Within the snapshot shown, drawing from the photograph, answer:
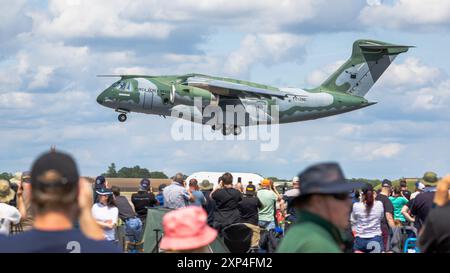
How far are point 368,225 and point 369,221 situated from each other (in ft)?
0.24

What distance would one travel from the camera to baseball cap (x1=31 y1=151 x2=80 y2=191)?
438cm

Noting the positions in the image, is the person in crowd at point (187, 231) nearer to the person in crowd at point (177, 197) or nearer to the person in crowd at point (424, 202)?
the person in crowd at point (424, 202)

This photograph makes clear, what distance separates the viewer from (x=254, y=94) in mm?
52188

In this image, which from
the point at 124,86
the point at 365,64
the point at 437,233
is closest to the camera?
the point at 437,233

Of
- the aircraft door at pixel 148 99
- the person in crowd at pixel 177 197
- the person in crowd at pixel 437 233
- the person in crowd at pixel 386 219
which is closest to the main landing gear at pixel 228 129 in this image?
the aircraft door at pixel 148 99

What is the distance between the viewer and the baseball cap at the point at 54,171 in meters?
4.38

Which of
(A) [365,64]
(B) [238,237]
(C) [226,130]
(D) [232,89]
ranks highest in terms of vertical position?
(A) [365,64]

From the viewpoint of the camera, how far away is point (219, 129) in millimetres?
51188

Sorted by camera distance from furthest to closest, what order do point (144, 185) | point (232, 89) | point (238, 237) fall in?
1. point (232, 89)
2. point (144, 185)
3. point (238, 237)

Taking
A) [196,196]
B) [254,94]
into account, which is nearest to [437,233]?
[196,196]

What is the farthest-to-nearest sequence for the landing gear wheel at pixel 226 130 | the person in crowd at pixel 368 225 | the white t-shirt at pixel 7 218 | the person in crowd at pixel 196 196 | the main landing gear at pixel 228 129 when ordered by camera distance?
1. the landing gear wheel at pixel 226 130
2. the main landing gear at pixel 228 129
3. the person in crowd at pixel 196 196
4. the person in crowd at pixel 368 225
5. the white t-shirt at pixel 7 218

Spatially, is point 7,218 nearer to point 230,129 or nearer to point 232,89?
point 230,129

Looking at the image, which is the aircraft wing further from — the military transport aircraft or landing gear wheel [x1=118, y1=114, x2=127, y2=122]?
landing gear wheel [x1=118, y1=114, x2=127, y2=122]
